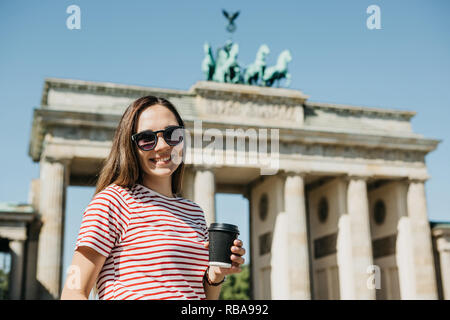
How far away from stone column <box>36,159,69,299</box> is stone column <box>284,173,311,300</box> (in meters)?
14.4

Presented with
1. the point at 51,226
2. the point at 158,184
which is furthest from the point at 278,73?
the point at 158,184

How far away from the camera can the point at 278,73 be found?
41781 mm

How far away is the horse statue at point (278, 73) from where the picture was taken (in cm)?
4162

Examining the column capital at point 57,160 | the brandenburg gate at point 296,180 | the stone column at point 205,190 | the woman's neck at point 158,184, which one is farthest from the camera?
the stone column at point 205,190

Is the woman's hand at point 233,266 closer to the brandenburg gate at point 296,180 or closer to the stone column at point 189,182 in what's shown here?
the brandenburg gate at point 296,180

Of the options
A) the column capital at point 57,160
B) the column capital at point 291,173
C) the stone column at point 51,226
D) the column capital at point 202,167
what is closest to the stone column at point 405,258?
the column capital at point 291,173

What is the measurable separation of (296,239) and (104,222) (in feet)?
118

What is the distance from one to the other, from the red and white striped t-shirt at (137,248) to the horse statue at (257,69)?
127 ft

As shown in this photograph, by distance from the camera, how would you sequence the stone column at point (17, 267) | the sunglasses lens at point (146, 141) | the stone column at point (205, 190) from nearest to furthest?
the sunglasses lens at point (146, 141) → the stone column at point (17, 267) → the stone column at point (205, 190)

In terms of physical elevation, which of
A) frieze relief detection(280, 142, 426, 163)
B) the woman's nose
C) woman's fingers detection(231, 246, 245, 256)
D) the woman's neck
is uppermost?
frieze relief detection(280, 142, 426, 163)

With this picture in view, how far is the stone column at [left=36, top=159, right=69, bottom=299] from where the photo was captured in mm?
33031

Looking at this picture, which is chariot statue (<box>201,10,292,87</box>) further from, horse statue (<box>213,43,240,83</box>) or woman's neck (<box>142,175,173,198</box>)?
woman's neck (<box>142,175,173,198</box>)

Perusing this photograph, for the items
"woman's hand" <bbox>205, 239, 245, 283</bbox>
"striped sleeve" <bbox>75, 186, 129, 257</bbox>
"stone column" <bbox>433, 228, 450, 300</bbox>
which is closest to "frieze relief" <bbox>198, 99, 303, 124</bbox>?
"stone column" <bbox>433, 228, 450, 300</bbox>

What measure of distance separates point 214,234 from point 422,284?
39892mm
